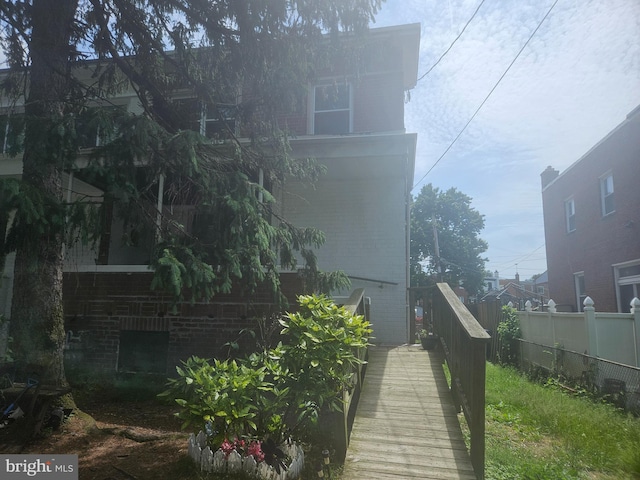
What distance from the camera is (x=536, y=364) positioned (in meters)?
10.1

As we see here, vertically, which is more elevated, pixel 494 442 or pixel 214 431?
pixel 214 431

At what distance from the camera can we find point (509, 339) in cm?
1203

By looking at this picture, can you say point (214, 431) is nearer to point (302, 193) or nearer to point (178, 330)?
point (178, 330)

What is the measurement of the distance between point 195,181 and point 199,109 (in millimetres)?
1919

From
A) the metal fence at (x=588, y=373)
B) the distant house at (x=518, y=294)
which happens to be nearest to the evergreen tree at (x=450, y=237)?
the distant house at (x=518, y=294)

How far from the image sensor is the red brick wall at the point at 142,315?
6.48 metres

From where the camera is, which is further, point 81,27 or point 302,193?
point 302,193

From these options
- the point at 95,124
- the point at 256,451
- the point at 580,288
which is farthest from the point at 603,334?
the point at 95,124

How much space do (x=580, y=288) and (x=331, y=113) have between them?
1192 cm

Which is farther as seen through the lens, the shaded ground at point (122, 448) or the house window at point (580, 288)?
the house window at point (580, 288)

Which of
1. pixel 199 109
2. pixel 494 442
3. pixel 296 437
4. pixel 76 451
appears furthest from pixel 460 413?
pixel 199 109

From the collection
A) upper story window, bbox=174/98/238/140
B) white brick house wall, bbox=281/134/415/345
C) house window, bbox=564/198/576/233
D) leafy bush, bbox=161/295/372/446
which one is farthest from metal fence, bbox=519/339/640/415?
house window, bbox=564/198/576/233

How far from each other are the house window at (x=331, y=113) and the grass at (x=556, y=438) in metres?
6.15

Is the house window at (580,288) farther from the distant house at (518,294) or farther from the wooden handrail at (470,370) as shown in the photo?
the wooden handrail at (470,370)
